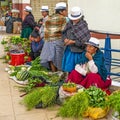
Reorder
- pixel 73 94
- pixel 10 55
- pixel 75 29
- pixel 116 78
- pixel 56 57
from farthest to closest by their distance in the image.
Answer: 1. pixel 10 55
2. pixel 56 57
3. pixel 116 78
4. pixel 75 29
5. pixel 73 94

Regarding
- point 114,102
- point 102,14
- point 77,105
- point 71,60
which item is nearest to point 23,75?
point 71,60

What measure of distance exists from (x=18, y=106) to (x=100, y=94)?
128 cm

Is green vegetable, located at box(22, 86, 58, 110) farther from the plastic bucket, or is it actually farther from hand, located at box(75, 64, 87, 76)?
the plastic bucket

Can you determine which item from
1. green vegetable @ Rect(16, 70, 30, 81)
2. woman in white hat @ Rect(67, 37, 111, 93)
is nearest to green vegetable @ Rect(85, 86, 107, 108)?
woman in white hat @ Rect(67, 37, 111, 93)

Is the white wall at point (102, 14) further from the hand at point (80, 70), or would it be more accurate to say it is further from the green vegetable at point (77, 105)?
the green vegetable at point (77, 105)

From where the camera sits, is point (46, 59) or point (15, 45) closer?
point (46, 59)

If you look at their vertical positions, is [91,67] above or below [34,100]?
above

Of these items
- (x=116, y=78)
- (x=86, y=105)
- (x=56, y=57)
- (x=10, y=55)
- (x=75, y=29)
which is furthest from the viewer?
(x=10, y=55)

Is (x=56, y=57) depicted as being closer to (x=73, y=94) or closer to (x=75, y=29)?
(x=75, y=29)

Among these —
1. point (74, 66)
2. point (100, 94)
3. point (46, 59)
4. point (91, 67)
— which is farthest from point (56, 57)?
point (100, 94)

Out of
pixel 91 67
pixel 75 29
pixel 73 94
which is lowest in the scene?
pixel 73 94

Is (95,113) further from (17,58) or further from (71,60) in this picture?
(17,58)

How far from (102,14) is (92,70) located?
1611 millimetres

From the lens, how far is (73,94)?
14.5ft
